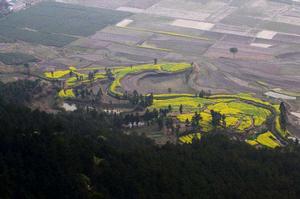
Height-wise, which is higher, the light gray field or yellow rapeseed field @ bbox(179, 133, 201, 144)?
the light gray field

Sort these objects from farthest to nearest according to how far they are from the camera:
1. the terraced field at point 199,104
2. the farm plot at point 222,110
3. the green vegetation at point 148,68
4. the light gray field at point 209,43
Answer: the green vegetation at point 148,68, the light gray field at point 209,43, the farm plot at point 222,110, the terraced field at point 199,104

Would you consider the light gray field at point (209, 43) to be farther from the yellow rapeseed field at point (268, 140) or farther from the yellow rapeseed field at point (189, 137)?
the yellow rapeseed field at point (189, 137)

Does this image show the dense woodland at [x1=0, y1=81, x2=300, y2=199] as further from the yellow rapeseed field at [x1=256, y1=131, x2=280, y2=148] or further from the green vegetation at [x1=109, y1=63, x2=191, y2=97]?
the green vegetation at [x1=109, y1=63, x2=191, y2=97]

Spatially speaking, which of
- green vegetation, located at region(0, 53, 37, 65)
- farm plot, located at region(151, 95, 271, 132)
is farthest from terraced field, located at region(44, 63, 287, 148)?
green vegetation, located at region(0, 53, 37, 65)

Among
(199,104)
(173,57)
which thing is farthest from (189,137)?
(173,57)

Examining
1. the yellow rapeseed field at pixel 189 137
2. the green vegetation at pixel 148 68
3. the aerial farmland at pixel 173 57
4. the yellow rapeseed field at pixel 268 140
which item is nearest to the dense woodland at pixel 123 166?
the yellow rapeseed field at pixel 268 140

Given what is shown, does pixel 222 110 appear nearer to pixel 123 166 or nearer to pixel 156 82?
pixel 156 82
